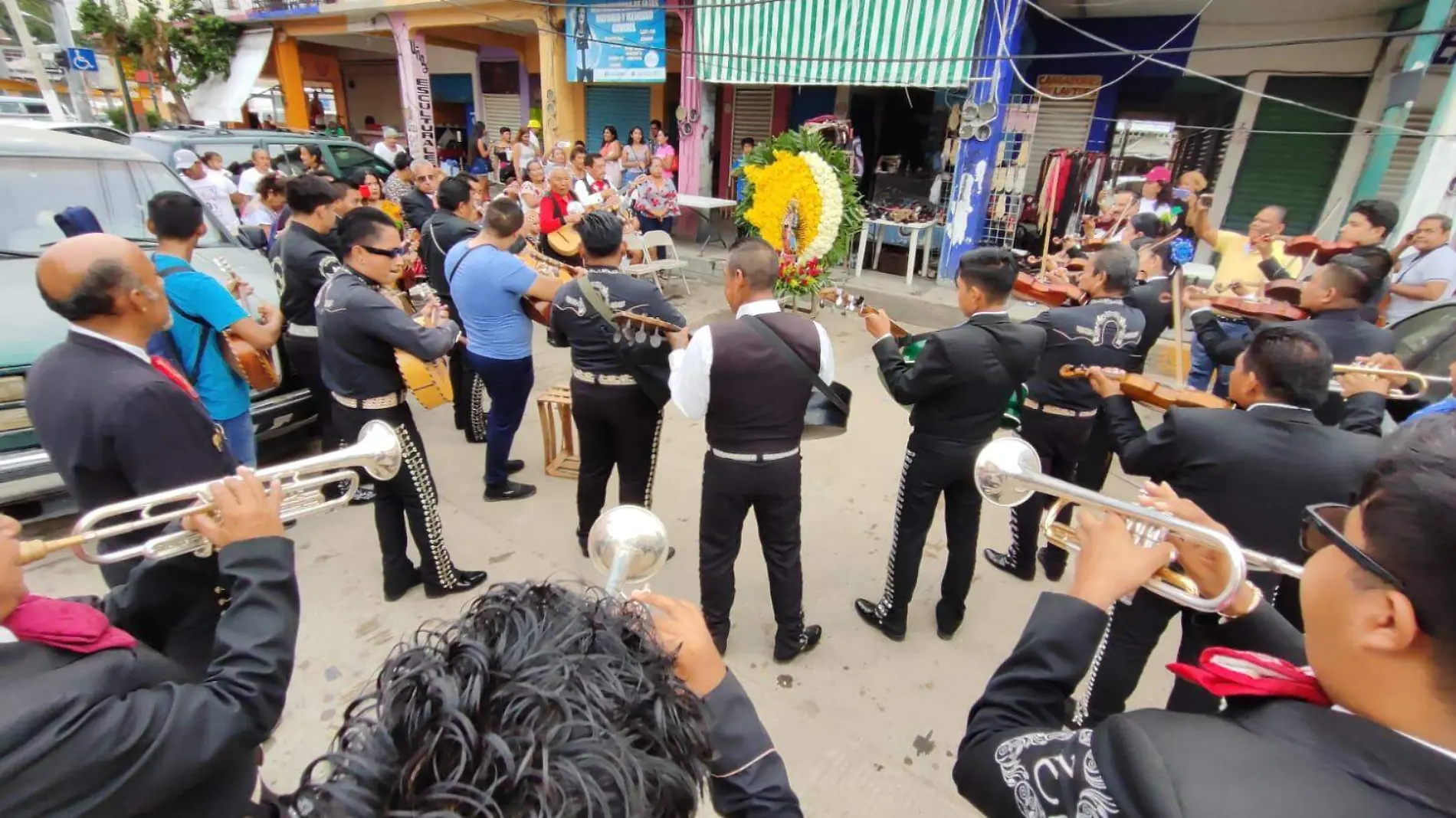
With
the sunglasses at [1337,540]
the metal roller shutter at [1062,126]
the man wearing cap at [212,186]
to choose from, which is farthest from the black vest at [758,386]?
the metal roller shutter at [1062,126]

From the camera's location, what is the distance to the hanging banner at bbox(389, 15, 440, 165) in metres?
13.2

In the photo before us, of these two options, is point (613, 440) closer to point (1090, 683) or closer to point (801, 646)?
point (801, 646)

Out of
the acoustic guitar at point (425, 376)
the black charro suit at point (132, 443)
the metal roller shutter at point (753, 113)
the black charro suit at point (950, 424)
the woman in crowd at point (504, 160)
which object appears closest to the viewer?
the black charro suit at point (132, 443)

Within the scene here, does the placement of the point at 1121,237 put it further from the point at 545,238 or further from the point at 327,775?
the point at 327,775

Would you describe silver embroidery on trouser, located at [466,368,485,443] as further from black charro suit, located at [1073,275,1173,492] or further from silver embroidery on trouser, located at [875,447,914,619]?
black charro suit, located at [1073,275,1173,492]

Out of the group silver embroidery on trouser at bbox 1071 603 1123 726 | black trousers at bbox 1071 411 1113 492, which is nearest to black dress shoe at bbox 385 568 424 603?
silver embroidery on trouser at bbox 1071 603 1123 726

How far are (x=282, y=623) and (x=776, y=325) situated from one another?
6.00 feet

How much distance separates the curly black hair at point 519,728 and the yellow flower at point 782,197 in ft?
13.7

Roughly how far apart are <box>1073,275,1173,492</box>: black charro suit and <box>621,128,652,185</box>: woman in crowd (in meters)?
7.56

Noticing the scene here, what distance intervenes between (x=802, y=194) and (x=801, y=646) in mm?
3234

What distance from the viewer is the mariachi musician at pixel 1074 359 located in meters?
3.17

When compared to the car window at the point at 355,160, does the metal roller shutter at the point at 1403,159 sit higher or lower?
higher

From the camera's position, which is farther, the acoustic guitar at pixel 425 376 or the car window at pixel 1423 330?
the car window at pixel 1423 330

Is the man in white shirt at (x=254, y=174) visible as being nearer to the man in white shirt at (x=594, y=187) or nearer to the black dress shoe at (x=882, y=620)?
the man in white shirt at (x=594, y=187)
